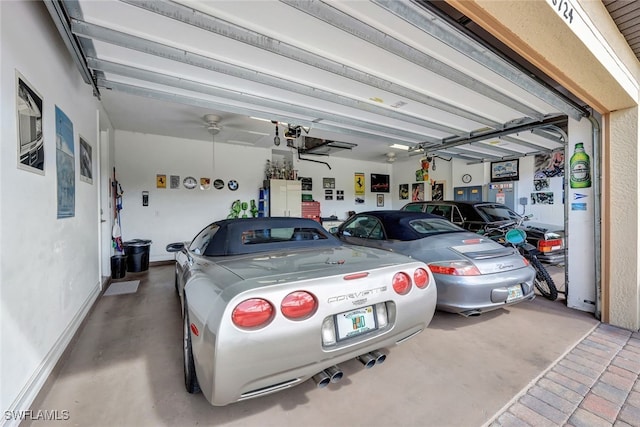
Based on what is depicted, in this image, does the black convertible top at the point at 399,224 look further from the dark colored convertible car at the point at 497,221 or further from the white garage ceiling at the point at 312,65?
the dark colored convertible car at the point at 497,221

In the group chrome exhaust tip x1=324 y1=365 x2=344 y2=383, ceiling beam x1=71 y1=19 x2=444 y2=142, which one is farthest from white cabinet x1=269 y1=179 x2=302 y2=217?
chrome exhaust tip x1=324 y1=365 x2=344 y2=383

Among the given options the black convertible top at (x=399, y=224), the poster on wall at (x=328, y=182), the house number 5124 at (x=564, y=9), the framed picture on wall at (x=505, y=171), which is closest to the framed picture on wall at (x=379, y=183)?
the poster on wall at (x=328, y=182)

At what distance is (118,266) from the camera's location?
4.94 meters

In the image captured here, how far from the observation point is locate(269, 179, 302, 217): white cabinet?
7242 mm

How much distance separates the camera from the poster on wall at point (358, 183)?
9.78 meters

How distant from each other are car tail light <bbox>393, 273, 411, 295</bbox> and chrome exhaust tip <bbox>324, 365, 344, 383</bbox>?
60 centimetres

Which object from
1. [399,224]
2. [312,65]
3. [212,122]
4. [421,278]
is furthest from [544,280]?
[212,122]

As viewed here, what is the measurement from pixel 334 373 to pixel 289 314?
1.63 feet

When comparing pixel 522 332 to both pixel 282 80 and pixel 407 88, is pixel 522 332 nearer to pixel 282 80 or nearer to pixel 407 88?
pixel 407 88

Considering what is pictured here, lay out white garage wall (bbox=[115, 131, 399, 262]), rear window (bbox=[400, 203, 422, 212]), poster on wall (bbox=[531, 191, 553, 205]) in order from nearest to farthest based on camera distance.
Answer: white garage wall (bbox=[115, 131, 399, 262]) → rear window (bbox=[400, 203, 422, 212]) → poster on wall (bbox=[531, 191, 553, 205])

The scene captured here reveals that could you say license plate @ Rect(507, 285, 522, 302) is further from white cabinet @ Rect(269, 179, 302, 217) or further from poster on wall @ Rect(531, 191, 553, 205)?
white cabinet @ Rect(269, 179, 302, 217)

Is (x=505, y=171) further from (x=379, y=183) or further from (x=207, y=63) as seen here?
(x=207, y=63)

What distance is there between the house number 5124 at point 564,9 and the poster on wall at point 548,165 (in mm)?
6249

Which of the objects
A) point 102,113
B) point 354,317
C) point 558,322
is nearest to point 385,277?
point 354,317
